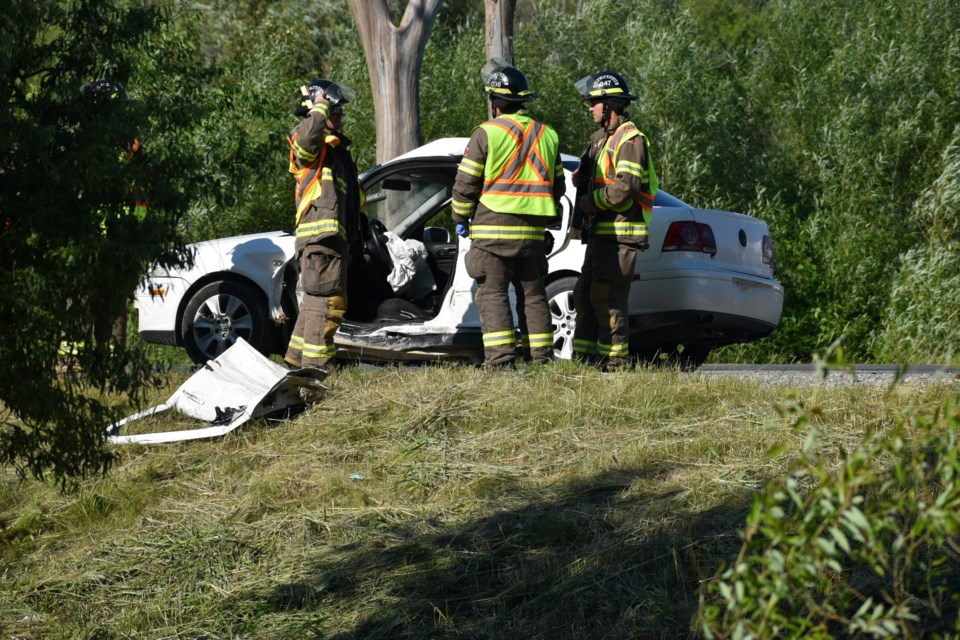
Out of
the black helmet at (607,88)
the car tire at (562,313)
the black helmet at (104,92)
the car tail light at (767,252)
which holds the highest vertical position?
the black helmet at (607,88)

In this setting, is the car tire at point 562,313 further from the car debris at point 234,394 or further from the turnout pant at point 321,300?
the car debris at point 234,394

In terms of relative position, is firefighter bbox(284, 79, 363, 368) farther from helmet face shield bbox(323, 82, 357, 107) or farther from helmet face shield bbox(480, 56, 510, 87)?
helmet face shield bbox(480, 56, 510, 87)

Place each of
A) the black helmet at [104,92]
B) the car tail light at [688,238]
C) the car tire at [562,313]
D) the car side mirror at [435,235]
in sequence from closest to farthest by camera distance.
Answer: the black helmet at [104,92]
the car tail light at [688,238]
the car tire at [562,313]
the car side mirror at [435,235]

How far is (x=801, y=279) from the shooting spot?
16.4m

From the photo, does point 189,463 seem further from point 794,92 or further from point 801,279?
point 794,92

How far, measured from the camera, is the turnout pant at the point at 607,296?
26.2ft

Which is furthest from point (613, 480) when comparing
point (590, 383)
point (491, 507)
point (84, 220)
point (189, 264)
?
point (84, 220)

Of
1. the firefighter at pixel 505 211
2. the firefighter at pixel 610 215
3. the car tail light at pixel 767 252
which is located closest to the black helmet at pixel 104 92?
the firefighter at pixel 505 211

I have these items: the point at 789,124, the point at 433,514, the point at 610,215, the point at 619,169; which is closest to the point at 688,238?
the point at 610,215

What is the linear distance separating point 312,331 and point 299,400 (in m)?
0.96

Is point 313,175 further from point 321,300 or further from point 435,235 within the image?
point 435,235

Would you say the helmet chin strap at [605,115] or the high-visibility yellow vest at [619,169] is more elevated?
the helmet chin strap at [605,115]

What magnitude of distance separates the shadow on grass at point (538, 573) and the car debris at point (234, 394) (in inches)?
77.0

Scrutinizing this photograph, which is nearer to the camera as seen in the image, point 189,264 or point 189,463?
point 189,264
